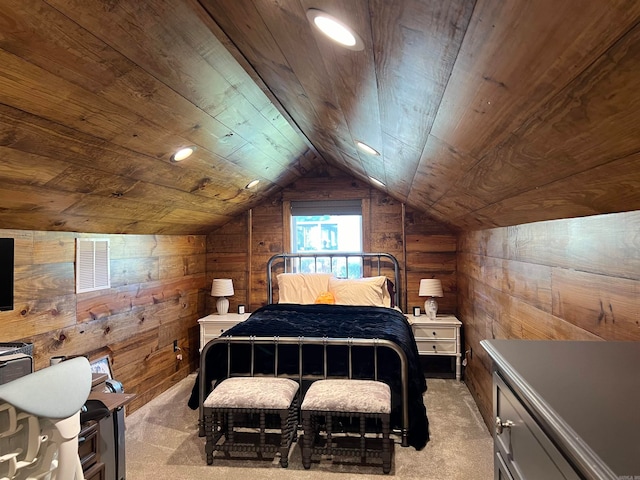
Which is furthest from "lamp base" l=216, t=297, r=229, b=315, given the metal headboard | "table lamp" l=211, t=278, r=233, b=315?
the metal headboard

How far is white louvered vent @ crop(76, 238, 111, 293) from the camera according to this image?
2881mm

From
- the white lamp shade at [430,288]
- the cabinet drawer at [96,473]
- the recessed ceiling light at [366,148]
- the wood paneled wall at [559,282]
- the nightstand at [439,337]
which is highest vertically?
the recessed ceiling light at [366,148]

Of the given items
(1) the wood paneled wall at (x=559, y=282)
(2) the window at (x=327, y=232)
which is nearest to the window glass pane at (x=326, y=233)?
(2) the window at (x=327, y=232)

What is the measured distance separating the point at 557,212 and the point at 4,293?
9.06 feet

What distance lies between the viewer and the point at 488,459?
2539 millimetres

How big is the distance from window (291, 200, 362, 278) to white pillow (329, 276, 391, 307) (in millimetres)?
382

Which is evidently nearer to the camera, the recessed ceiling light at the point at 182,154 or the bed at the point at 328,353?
the recessed ceiling light at the point at 182,154

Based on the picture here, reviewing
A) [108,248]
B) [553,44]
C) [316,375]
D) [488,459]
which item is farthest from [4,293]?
[488,459]

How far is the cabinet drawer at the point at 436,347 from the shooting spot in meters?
4.05

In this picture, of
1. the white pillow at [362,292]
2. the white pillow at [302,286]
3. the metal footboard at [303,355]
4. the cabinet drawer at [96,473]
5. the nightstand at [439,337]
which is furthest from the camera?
the white pillow at [302,286]

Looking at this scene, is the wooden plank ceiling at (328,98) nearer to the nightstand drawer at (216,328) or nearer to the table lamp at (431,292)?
the table lamp at (431,292)

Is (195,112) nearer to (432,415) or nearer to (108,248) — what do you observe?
(108,248)

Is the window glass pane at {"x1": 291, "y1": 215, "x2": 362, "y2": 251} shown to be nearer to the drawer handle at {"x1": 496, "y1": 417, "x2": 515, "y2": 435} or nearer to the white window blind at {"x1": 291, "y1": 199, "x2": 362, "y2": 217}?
the white window blind at {"x1": 291, "y1": 199, "x2": 362, "y2": 217}

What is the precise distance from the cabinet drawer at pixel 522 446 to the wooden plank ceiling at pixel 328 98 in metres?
0.65
